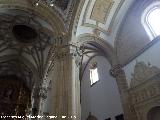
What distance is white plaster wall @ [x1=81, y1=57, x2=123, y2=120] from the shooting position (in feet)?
34.3

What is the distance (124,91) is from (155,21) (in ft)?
11.7

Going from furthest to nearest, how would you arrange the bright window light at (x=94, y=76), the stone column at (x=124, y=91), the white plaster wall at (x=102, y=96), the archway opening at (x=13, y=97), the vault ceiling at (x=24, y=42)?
the archway opening at (x=13, y=97)
the bright window light at (x=94, y=76)
the vault ceiling at (x=24, y=42)
the white plaster wall at (x=102, y=96)
the stone column at (x=124, y=91)

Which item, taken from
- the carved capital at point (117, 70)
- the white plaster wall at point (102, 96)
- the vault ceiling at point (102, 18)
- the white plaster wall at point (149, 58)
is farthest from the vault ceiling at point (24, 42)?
the white plaster wall at point (149, 58)

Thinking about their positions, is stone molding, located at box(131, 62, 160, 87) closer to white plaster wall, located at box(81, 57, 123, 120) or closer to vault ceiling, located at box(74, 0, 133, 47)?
white plaster wall, located at box(81, 57, 123, 120)

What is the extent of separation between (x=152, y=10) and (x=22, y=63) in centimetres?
1236

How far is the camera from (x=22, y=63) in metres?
17.4

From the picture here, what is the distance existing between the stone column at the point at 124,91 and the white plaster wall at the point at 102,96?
112 cm

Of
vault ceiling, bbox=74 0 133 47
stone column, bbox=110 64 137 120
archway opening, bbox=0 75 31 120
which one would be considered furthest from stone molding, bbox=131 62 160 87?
archway opening, bbox=0 75 31 120

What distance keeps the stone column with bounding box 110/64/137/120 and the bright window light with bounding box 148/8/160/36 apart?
243 cm

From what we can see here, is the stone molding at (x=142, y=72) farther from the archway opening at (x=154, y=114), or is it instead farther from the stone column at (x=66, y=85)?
the stone column at (x=66, y=85)

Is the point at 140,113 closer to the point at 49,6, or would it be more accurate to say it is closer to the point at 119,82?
the point at 119,82

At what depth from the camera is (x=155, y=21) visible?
29.0ft

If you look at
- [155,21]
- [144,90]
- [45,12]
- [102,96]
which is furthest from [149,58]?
[45,12]

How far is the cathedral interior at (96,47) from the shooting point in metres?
7.86
